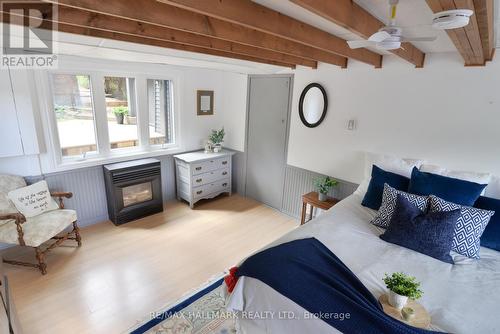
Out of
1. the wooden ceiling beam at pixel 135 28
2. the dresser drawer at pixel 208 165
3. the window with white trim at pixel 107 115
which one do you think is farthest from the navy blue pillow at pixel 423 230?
the window with white trim at pixel 107 115

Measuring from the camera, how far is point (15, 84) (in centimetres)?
264

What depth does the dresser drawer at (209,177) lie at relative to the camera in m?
4.04

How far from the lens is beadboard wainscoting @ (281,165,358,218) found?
11.6 feet

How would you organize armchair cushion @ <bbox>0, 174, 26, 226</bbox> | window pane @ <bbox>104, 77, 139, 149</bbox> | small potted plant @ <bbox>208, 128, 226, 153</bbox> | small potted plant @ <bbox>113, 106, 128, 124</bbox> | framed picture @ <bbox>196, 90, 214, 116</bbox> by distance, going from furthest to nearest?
small potted plant @ <bbox>208, 128, 226, 153</bbox>
framed picture @ <bbox>196, 90, 214, 116</bbox>
small potted plant @ <bbox>113, 106, 128, 124</bbox>
window pane @ <bbox>104, 77, 139, 149</bbox>
armchair cushion @ <bbox>0, 174, 26, 226</bbox>

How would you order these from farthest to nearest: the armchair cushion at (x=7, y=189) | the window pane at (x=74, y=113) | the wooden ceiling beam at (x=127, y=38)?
the window pane at (x=74, y=113), the armchair cushion at (x=7, y=189), the wooden ceiling beam at (x=127, y=38)

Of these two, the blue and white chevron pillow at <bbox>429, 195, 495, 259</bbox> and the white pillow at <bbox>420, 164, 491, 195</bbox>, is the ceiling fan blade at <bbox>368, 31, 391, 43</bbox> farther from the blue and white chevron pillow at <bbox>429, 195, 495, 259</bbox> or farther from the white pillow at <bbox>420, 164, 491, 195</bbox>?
the white pillow at <bbox>420, 164, 491, 195</bbox>

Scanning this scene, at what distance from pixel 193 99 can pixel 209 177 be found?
127 centimetres

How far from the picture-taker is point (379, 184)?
258cm

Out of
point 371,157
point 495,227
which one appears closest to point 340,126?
point 371,157

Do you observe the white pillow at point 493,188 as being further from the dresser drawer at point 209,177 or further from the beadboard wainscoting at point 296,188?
the dresser drawer at point 209,177

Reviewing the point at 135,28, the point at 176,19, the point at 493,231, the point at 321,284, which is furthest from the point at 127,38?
the point at 493,231

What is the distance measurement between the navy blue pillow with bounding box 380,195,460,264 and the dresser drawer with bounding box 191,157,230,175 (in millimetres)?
2718

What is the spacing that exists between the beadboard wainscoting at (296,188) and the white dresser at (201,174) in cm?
108

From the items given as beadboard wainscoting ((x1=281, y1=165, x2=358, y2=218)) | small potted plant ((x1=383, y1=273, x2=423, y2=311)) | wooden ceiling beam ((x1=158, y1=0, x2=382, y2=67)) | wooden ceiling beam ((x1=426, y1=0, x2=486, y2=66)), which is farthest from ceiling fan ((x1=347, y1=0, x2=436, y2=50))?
beadboard wainscoting ((x1=281, y1=165, x2=358, y2=218))
